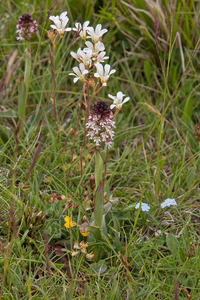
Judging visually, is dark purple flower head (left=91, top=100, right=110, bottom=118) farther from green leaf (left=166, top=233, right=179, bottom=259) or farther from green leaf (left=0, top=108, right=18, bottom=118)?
green leaf (left=0, top=108, right=18, bottom=118)

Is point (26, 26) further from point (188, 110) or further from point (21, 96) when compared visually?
point (188, 110)

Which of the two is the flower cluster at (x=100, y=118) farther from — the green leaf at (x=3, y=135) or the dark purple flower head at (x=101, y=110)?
the green leaf at (x=3, y=135)

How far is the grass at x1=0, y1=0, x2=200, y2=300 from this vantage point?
166cm

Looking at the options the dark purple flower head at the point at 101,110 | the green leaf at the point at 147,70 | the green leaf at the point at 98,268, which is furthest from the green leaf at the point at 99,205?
the green leaf at the point at 147,70

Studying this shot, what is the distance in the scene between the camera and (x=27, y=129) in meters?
2.52

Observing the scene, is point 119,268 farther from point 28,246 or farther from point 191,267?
point 28,246

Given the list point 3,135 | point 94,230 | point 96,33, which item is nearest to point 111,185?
point 94,230

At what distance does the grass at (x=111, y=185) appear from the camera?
1657 millimetres

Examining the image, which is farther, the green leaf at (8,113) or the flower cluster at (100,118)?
the green leaf at (8,113)

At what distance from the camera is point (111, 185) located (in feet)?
7.53

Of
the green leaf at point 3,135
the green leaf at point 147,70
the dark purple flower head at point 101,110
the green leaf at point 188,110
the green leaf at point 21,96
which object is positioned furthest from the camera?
the green leaf at point 147,70

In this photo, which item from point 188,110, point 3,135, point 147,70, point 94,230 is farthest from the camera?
point 147,70

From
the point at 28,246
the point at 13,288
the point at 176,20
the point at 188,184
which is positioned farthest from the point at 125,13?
the point at 13,288

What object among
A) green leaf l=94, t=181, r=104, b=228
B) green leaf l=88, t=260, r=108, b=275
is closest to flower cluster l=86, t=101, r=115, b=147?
green leaf l=94, t=181, r=104, b=228
